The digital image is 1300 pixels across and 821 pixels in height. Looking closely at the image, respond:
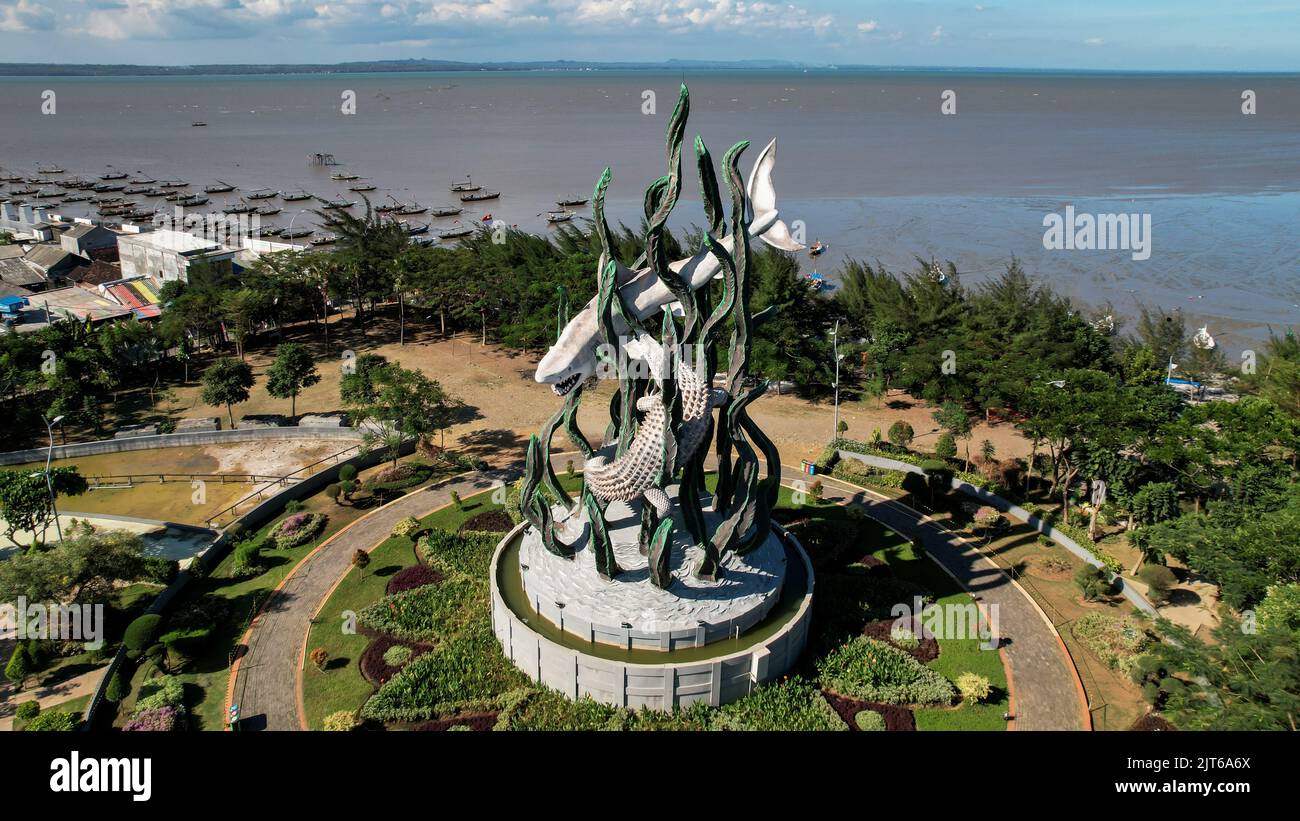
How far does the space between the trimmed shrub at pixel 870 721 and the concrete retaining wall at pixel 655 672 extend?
8.98ft

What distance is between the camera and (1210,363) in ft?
169

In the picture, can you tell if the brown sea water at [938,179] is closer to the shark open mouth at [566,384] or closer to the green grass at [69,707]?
the shark open mouth at [566,384]

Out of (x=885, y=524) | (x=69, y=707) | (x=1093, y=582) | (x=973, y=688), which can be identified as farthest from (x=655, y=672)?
(x=69, y=707)

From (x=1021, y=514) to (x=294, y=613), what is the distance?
99.4 ft

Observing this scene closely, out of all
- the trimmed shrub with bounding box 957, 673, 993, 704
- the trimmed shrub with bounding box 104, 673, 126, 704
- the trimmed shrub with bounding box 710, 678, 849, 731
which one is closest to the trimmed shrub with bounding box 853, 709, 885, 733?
the trimmed shrub with bounding box 710, 678, 849, 731

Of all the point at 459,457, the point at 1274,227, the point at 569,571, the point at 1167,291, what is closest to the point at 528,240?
the point at 459,457

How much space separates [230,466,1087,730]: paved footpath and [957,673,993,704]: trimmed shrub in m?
1.10

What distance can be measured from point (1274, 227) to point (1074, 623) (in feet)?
287

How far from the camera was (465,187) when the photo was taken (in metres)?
125

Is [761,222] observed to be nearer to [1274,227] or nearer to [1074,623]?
[1074,623]

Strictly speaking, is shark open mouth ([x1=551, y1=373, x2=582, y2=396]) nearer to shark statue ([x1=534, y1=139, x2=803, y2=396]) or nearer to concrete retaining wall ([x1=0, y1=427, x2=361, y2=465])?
shark statue ([x1=534, y1=139, x2=803, y2=396])

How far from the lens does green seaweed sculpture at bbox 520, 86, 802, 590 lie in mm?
24859

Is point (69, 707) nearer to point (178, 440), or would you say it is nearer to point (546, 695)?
point (546, 695)

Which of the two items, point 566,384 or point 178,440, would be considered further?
point 178,440
